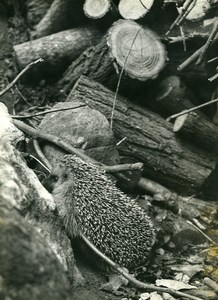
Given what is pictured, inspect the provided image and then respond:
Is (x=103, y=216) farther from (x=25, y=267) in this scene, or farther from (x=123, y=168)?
(x=25, y=267)

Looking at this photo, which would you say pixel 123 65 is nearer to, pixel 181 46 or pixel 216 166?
pixel 181 46

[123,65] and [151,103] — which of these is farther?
[151,103]

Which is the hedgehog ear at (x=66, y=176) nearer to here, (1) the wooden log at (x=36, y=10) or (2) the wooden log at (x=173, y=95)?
(2) the wooden log at (x=173, y=95)

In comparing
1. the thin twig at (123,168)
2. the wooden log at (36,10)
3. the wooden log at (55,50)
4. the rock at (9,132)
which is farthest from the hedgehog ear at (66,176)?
the wooden log at (36,10)

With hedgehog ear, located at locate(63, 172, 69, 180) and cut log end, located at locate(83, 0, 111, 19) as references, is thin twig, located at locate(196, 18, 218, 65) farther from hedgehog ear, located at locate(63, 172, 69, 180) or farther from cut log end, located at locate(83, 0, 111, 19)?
hedgehog ear, located at locate(63, 172, 69, 180)

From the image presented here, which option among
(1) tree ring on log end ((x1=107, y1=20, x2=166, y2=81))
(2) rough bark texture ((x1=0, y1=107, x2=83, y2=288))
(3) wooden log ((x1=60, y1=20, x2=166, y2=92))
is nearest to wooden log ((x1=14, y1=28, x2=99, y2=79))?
(3) wooden log ((x1=60, y1=20, x2=166, y2=92))

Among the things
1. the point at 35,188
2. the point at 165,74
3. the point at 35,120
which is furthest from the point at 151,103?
the point at 35,188
